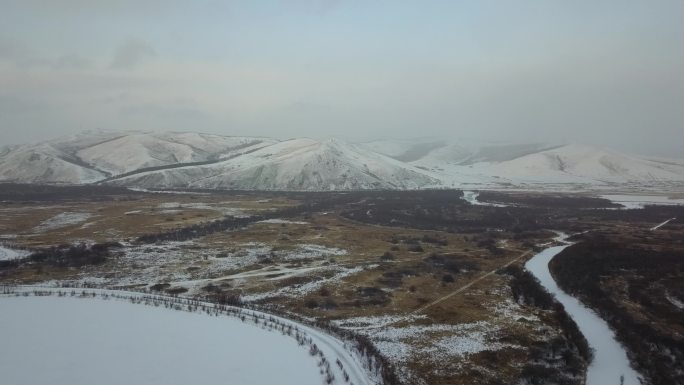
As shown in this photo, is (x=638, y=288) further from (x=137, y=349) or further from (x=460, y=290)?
(x=137, y=349)

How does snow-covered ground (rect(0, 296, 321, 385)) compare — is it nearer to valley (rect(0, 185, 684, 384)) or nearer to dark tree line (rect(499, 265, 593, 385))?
valley (rect(0, 185, 684, 384))

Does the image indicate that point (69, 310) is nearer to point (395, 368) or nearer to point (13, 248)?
point (395, 368)

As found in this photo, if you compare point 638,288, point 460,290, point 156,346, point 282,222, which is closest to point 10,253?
point 282,222

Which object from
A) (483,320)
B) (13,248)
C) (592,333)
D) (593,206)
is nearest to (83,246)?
(13,248)

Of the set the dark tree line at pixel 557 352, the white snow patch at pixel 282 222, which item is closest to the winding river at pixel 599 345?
the dark tree line at pixel 557 352

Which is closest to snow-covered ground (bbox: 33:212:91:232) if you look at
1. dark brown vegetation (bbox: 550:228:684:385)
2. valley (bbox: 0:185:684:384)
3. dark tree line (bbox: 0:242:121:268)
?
valley (bbox: 0:185:684:384)

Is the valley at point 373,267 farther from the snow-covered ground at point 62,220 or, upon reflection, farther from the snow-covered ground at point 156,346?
the snow-covered ground at point 156,346
